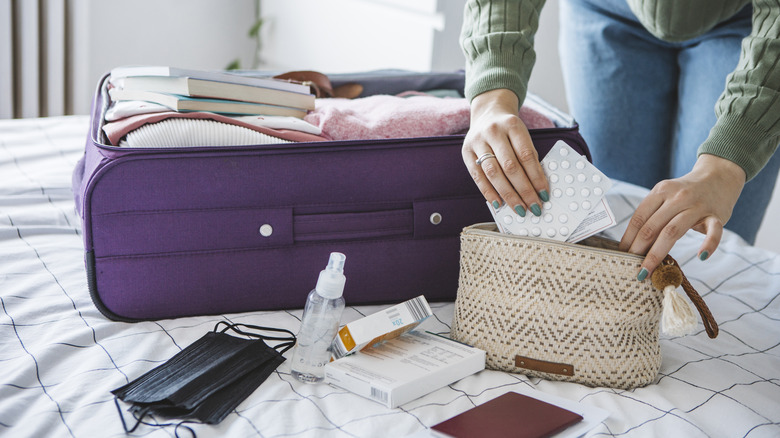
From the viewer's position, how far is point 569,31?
5.21 ft

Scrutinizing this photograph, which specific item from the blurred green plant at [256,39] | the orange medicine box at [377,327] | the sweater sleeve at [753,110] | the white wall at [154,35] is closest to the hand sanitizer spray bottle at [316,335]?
the orange medicine box at [377,327]

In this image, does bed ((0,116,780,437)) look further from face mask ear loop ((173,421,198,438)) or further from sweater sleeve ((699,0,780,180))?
sweater sleeve ((699,0,780,180))

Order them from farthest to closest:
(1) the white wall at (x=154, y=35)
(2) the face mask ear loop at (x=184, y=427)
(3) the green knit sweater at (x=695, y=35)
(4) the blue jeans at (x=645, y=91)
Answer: (1) the white wall at (x=154, y=35) → (4) the blue jeans at (x=645, y=91) → (3) the green knit sweater at (x=695, y=35) → (2) the face mask ear loop at (x=184, y=427)

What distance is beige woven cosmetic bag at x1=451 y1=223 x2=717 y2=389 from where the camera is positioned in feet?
2.59

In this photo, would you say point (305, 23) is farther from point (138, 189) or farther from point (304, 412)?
point (304, 412)

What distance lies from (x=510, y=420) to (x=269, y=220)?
44cm

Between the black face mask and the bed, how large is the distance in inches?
0.6

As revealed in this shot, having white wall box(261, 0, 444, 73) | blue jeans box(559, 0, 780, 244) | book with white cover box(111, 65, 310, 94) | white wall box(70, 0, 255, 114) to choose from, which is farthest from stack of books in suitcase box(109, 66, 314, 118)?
white wall box(70, 0, 255, 114)

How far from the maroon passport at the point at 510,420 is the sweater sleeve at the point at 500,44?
1.50 feet

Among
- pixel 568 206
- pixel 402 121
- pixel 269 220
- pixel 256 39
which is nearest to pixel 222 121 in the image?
pixel 269 220

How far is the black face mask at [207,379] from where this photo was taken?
2.32 feet

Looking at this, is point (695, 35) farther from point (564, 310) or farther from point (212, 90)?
point (212, 90)

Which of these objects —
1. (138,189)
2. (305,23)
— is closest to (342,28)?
(305,23)

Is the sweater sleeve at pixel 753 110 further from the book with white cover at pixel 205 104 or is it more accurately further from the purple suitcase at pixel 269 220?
the book with white cover at pixel 205 104
